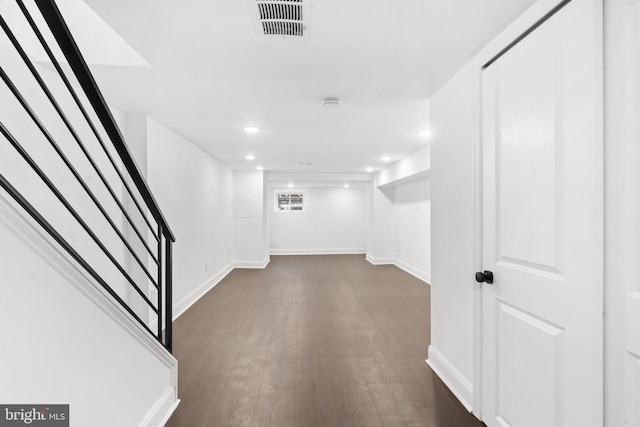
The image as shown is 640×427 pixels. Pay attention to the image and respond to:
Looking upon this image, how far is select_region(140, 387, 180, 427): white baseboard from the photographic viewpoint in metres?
1.63

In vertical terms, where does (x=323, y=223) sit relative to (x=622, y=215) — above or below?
below

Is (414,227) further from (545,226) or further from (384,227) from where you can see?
(545,226)

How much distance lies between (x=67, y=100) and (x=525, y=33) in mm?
2972

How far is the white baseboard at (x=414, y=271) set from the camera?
544 centimetres

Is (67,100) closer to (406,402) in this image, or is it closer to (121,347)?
(121,347)

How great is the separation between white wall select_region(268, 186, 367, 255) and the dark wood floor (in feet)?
13.8

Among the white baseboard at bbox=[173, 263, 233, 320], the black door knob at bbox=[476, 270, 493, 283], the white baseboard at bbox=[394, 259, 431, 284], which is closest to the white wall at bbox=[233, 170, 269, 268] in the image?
the white baseboard at bbox=[173, 263, 233, 320]

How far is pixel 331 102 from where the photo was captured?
248 centimetres

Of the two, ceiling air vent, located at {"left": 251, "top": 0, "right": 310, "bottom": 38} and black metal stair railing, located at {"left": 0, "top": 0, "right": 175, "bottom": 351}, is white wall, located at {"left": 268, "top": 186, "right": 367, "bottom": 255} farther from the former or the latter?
ceiling air vent, located at {"left": 251, "top": 0, "right": 310, "bottom": 38}

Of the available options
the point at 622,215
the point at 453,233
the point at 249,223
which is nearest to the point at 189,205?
the point at 249,223

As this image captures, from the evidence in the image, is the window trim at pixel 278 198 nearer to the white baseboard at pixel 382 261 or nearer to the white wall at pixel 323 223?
the white wall at pixel 323 223

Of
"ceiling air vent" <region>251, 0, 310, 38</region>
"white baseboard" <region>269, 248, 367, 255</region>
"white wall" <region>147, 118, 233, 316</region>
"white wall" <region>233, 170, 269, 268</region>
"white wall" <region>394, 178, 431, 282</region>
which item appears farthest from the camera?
"white baseboard" <region>269, 248, 367, 255</region>

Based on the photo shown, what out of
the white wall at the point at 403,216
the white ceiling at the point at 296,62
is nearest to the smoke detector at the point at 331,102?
the white ceiling at the point at 296,62

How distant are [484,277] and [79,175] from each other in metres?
2.16
